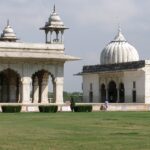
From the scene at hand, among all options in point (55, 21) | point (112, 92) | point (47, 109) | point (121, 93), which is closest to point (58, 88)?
point (55, 21)

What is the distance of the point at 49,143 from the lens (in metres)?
12.3

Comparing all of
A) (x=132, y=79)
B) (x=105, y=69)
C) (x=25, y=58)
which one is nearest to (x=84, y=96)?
(x=105, y=69)

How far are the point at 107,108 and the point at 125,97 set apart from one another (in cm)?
1068

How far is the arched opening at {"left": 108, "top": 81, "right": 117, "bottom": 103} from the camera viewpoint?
165 ft

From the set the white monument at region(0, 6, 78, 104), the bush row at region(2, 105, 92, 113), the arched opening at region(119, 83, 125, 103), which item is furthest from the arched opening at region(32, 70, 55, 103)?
the arched opening at region(119, 83, 125, 103)

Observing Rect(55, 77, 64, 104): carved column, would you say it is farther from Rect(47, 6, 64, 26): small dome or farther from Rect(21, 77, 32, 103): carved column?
Rect(47, 6, 64, 26): small dome

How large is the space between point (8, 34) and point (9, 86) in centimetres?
871

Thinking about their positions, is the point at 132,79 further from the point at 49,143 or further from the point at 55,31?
the point at 49,143

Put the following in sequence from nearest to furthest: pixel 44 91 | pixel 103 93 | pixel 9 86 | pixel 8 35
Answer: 1. pixel 9 86
2. pixel 44 91
3. pixel 8 35
4. pixel 103 93

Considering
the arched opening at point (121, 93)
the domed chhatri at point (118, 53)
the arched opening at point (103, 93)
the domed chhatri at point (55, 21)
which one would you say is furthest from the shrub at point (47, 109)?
the domed chhatri at point (118, 53)

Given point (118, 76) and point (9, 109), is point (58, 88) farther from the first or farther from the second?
point (118, 76)

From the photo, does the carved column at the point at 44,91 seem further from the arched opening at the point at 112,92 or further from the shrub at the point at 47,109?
the arched opening at the point at 112,92

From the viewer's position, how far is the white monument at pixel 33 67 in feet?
120

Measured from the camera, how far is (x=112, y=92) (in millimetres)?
51312
